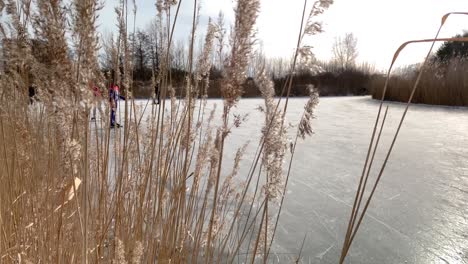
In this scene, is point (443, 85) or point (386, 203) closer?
point (386, 203)

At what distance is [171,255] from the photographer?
3.30ft

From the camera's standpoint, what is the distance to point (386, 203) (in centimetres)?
203

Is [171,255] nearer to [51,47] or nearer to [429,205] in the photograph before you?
[51,47]

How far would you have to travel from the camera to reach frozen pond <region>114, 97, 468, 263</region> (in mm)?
1487

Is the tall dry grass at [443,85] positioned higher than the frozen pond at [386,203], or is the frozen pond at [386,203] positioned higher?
the tall dry grass at [443,85]

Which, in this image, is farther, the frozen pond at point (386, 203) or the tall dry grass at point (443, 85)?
the tall dry grass at point (443, 85)

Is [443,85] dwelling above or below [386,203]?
above

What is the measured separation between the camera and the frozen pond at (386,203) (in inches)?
58.6

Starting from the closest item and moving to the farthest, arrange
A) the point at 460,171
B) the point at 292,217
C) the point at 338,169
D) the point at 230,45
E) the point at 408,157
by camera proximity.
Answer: the point at 230,45 < the point at 292,217 < the point at 460,171 < the point at 338,169 < the point at 408,157

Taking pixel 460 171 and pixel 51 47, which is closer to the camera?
pixel 51 47

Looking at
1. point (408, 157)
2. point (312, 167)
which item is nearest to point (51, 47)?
point (312, 167)

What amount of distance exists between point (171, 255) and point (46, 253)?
13.7 inches

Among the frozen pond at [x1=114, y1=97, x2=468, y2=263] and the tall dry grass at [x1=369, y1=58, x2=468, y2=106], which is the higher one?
the tall dry grass at [x1=369, y1=58, x2=468, y2=106]

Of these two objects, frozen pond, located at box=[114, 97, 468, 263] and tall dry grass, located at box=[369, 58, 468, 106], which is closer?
frozen pond, located at box=[114, 97, 468, 263]
